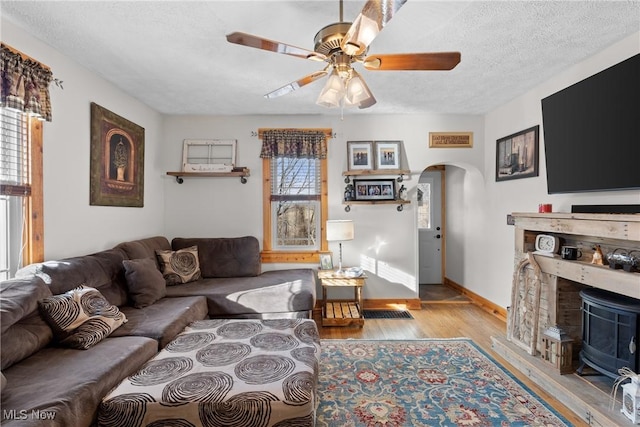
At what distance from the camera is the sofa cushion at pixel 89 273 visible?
84.6 inches

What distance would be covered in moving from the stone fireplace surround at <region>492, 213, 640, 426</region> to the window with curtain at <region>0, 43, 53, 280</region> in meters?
3.91

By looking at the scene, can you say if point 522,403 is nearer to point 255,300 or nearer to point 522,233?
point 522,233

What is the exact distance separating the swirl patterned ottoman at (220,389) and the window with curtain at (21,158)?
53.2 inches

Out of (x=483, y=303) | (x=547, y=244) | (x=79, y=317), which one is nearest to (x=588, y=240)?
(x=547, y=244)

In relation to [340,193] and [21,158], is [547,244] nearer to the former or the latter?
[340,193]

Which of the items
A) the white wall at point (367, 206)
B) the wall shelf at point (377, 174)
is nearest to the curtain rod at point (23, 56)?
the white wall at point (367, 206)

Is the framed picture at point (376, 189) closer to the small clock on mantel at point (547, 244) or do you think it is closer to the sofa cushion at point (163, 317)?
the small clock on mantel at point (547, 244)

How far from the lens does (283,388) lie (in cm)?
158

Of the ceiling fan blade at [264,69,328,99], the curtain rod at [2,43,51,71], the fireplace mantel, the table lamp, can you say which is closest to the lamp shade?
the table lamp

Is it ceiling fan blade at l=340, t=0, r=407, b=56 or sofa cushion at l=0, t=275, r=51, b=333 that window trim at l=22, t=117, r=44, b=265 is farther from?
ceiling fan blade at l=340, t=0, r=407, b=56

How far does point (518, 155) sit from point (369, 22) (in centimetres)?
295

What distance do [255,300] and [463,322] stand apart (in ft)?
8.03

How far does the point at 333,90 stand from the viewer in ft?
6.16

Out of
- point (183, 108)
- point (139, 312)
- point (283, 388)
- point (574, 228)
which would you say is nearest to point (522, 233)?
point (574, 228)
